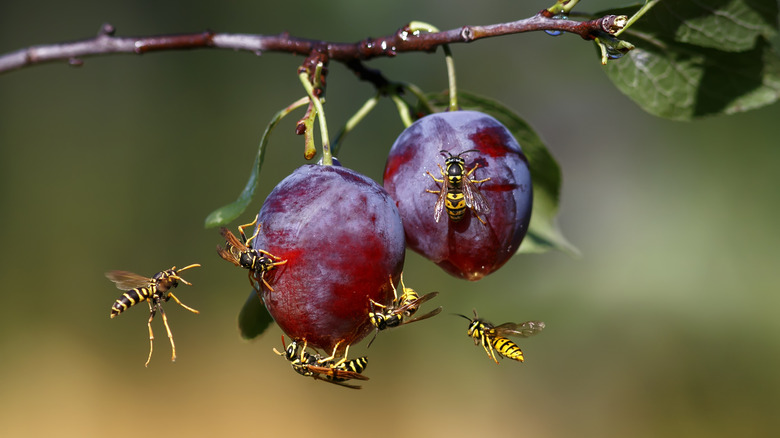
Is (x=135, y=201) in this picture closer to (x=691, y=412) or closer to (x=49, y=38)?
(x=49, y=38)

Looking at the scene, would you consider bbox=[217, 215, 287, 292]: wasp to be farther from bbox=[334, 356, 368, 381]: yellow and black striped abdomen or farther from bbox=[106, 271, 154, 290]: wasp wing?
bbox=[106, 271, 154, 290]: wasp wing

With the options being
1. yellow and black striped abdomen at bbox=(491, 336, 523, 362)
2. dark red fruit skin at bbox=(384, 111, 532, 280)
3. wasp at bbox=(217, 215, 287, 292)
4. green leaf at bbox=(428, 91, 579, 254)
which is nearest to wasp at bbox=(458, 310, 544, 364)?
yellow and black striped abdomen at bbox=(491, 336, 523, 362)

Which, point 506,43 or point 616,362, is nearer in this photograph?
point 616,362

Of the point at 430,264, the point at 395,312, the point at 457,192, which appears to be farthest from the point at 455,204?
the point at 430,264

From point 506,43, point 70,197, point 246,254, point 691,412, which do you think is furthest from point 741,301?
point 70,197

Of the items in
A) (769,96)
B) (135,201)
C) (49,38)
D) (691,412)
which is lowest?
(691,412)

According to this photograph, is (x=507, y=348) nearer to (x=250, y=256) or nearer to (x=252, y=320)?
(x=252, y=320)

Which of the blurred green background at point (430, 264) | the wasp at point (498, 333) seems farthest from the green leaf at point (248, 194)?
the blurred green background at point (430, 264)
